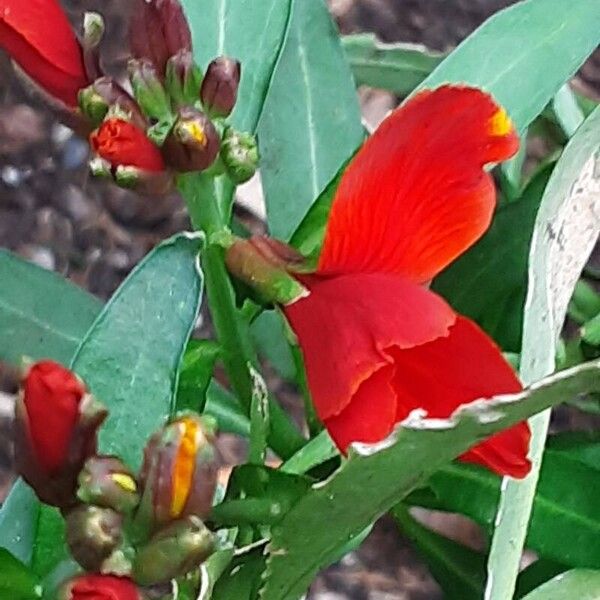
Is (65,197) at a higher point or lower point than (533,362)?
lower

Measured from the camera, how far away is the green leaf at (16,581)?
57 centimetres

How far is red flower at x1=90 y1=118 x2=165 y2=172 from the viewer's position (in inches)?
21.0

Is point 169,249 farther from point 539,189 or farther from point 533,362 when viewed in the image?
point 539,189

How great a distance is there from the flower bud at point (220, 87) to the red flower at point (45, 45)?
54 millimetres

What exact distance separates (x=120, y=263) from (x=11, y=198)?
100 mm

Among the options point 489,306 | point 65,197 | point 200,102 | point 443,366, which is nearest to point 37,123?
point 65,197

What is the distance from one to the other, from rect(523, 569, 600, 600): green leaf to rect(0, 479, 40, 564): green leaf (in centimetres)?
25

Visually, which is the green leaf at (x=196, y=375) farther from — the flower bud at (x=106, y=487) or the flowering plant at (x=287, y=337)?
the flower bud at (x=106, y=487)

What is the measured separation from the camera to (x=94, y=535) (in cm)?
50

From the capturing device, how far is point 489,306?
0.86m

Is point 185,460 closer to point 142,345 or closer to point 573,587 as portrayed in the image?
point 142,345

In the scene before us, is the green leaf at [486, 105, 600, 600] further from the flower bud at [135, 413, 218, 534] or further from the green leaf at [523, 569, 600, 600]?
the flower bud at [135, 413, 218, 534]

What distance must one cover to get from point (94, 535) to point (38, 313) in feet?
0.96

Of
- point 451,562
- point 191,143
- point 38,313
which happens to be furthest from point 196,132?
point 451,562
